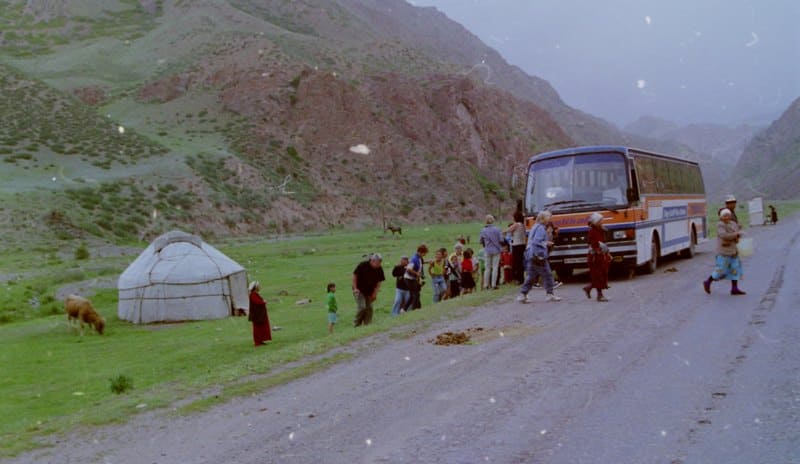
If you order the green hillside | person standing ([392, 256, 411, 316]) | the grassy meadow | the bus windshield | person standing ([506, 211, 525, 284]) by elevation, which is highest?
the green hillside

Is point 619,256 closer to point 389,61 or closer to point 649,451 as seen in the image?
point 649,451

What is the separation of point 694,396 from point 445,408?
7.97 ft

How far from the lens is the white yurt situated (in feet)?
84.0

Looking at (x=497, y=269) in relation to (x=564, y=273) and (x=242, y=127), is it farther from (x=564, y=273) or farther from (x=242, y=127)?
(x=242, y=127)

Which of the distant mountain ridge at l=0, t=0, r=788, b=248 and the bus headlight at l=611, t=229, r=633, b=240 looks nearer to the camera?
the bus headlight at l=611, t=229, r=633, b=240

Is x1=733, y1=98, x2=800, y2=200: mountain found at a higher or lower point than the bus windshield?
higher

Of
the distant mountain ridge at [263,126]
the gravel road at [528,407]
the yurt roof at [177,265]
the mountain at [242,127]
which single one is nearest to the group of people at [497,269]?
the gravel road at [528,407]

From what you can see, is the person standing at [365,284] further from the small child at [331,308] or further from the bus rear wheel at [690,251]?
the bus rear wheel at [690,251]

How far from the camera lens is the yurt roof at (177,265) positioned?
2584 centimetres

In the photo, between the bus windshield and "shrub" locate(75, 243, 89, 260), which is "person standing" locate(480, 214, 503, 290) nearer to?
the bus windshield

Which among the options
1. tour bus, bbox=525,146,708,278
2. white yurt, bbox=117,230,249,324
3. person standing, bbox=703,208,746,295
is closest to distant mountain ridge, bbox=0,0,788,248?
white yurt, bbox=117,230,249,324

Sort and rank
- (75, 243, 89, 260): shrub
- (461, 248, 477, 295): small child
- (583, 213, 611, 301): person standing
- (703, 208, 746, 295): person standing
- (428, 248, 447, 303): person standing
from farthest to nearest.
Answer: (75, 243, 89, 260): shrub → (461, 248, 477, 295): small child → (428, 248, 447, 303): person standing → (583, 213, 611, 301): person standing → (703, 208, 746, 295): person standing

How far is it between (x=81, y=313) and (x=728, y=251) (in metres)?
17.1

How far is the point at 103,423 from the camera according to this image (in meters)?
8.02
